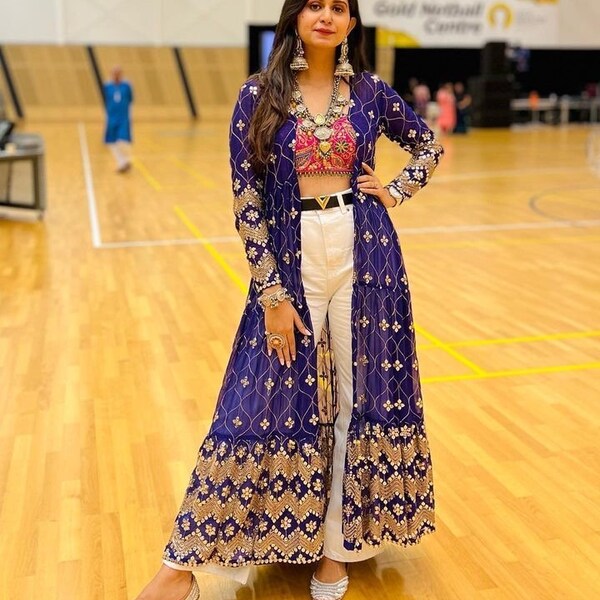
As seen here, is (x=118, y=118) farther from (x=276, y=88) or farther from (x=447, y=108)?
(x=276, y=88)

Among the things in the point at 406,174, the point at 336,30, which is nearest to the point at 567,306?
the point at 406,174

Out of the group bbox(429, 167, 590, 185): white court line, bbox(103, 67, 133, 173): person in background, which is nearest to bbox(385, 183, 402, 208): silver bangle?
bbox(429, 167, 590, 185): white court line

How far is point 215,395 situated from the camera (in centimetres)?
430

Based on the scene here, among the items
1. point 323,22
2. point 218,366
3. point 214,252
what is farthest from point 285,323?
point 214,252

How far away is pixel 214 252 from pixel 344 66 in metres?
5.61

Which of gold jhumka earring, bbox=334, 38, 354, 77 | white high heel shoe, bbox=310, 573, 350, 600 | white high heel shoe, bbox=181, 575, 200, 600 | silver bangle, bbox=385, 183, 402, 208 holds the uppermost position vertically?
gold jhumka earring, bbox=334, 38, 354, 77

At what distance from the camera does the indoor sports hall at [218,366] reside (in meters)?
2.77

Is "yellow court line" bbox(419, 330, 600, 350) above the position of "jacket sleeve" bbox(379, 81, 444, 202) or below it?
below

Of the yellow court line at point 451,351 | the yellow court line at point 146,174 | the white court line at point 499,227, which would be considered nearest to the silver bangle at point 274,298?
the yellow court line at point 451,351

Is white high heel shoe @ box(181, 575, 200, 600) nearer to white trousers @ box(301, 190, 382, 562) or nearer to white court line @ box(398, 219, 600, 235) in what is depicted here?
white trousers @ box(301, 190, 382, 562)

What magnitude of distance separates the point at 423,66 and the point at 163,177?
1673cm

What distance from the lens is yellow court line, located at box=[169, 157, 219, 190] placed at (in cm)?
1264

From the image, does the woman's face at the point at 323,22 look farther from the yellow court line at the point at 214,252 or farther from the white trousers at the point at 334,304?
the yellow court line at the point at 214,252

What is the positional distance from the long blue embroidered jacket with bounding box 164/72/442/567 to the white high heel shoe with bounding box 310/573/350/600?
0.39 feet
